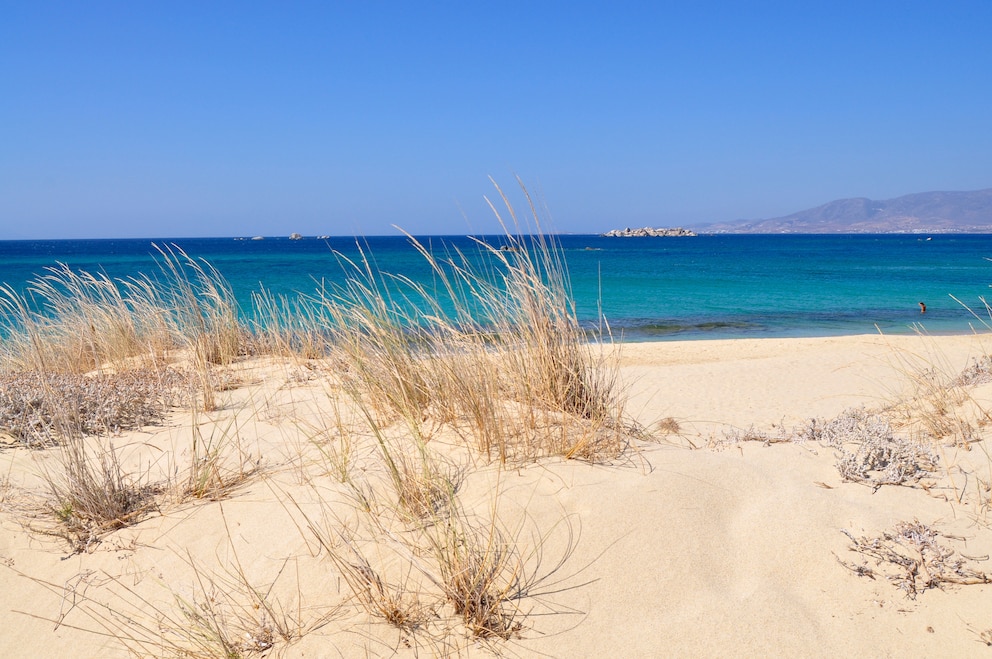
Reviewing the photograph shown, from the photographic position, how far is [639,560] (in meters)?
2.18

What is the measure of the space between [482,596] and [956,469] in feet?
7.89

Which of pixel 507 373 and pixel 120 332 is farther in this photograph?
pixel 120 332

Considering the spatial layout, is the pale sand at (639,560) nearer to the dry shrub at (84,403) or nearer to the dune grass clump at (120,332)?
the dry shrub at (84,403)

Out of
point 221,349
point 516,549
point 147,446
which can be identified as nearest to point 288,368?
point 221,349

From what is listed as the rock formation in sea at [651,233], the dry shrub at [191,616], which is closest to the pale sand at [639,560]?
the dry shrub at [191,616]

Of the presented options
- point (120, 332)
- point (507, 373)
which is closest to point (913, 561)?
point (507, 373)

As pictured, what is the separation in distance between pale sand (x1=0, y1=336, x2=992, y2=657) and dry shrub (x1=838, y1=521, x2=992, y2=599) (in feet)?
0.12

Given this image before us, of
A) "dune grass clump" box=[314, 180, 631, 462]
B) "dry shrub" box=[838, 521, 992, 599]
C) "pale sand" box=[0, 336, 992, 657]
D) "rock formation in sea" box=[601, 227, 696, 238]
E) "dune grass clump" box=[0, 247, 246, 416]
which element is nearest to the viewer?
"pale sand" box=[0, 336, 992, 657]

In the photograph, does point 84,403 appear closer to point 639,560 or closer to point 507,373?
point 507,373

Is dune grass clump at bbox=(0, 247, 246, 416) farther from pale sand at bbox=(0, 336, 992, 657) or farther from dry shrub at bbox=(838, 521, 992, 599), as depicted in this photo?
dry shrub at bbox=(838, 521, 992, 599)

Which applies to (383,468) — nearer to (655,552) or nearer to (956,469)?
(655,552)

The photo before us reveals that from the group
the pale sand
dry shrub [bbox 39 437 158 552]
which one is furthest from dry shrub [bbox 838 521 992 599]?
Answer: dry shrub [bbox 39 437 158 552]

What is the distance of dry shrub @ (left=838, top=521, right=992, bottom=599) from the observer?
198 cm

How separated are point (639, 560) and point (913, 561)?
95cm
